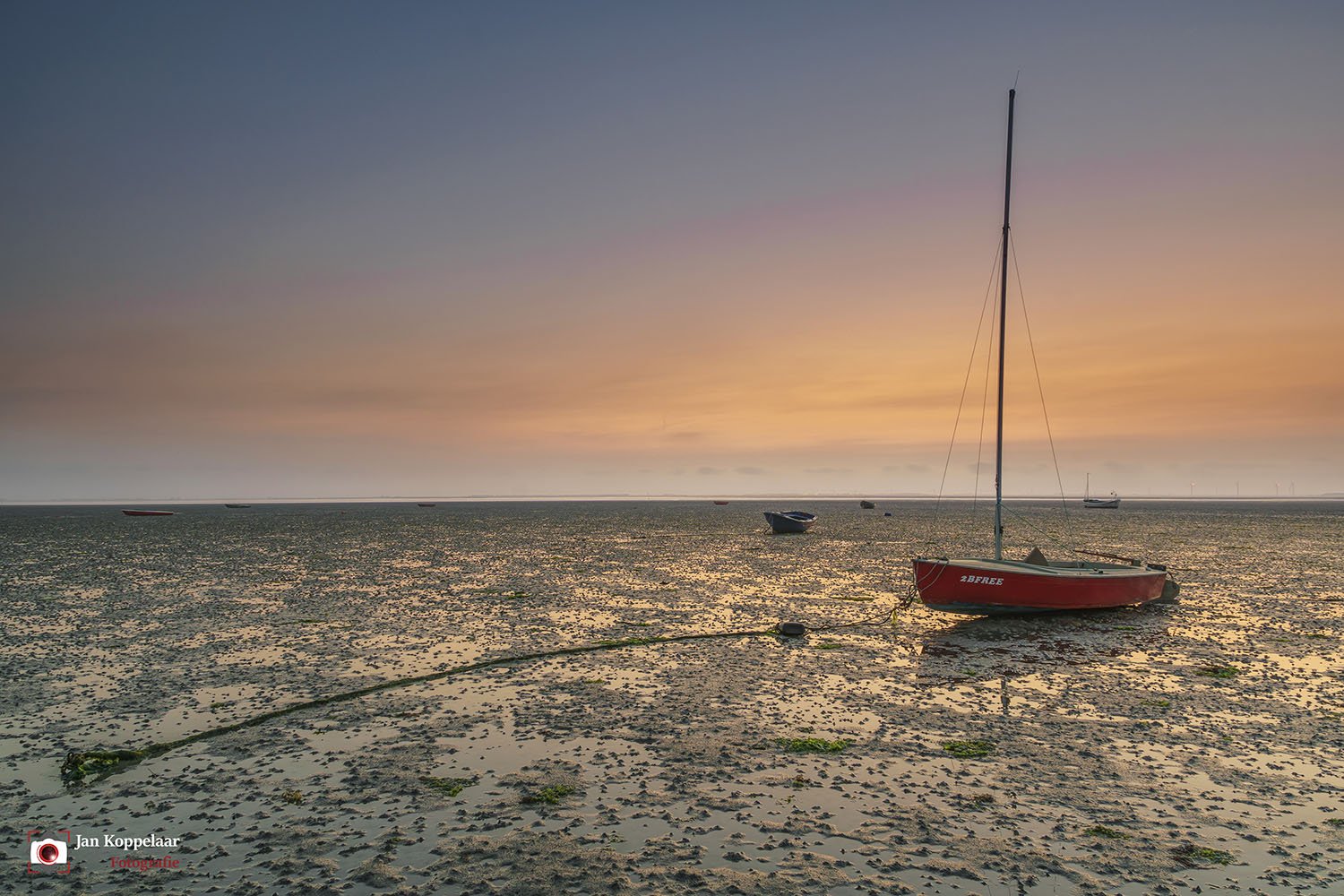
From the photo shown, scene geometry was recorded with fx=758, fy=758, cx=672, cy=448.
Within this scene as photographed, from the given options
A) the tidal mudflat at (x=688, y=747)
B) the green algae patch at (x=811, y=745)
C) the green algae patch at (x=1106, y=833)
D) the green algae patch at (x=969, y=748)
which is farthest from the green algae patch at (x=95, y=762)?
the green algae patch at (x=1106, y=833)

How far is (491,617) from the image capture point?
22875 millimetres

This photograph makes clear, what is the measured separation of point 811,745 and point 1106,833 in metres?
4.01

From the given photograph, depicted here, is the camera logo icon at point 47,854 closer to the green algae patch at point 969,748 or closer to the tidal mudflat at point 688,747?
the tidal mudflat at point 688,747

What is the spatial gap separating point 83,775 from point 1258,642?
24.1 meters

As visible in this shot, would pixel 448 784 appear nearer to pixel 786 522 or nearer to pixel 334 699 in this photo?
pixel 334 699

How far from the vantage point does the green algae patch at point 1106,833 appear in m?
8.23

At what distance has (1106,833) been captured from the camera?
27.2 feet

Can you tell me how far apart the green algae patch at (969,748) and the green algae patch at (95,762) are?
1150cm

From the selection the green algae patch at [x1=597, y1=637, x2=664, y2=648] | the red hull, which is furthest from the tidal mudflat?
the red hull

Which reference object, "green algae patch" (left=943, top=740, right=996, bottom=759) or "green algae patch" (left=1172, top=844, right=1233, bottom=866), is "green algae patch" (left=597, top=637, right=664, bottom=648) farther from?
"green algae patch" (left=1172, top=844, right=1233, bottom=866)

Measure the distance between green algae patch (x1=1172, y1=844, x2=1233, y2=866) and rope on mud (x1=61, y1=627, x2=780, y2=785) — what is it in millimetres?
12571

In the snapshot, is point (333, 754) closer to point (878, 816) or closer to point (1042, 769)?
point (878, 816)

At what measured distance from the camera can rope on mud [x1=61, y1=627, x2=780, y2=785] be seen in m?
10.1

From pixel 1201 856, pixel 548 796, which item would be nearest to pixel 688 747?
pixel 548 796
